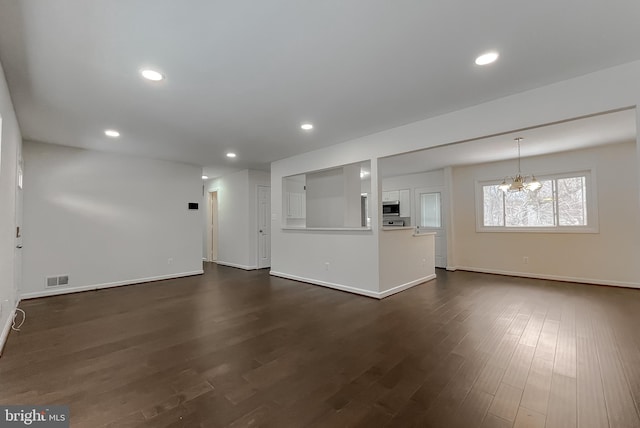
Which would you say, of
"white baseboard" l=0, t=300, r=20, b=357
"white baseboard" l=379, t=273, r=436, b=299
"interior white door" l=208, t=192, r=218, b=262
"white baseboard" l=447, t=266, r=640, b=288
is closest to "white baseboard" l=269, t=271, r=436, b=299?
"white baseboard" l=379, t=273, r=436, b=299

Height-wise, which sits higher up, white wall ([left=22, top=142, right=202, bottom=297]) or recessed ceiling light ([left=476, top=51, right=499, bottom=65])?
recessed ceiling light ([left=476, top=51, right=499, bottom=65])

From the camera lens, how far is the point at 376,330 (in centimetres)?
294

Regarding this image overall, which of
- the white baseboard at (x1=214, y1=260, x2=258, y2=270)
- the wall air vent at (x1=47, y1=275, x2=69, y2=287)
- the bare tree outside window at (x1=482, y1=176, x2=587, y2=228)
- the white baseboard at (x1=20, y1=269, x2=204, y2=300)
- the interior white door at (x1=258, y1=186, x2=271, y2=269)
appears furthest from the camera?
the interior white door at (x1=258, y1=186, x2=271, y2=269)

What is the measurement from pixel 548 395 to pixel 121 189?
658cm

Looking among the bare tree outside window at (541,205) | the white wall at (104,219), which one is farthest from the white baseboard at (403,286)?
the white wall at (104,219)

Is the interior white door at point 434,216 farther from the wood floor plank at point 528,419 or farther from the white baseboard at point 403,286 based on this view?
the wood floor plank at point 528,419

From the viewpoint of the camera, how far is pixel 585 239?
201 inches

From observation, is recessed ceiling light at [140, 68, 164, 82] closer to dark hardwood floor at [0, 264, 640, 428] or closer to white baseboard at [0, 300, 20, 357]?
dark hardwood floor at [0, 264, 640, 428]

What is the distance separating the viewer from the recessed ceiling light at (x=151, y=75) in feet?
7.79

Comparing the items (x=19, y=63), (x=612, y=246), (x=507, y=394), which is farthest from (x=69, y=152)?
(x=612, y=246)

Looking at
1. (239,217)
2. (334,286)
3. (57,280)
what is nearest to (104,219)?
(57,280)

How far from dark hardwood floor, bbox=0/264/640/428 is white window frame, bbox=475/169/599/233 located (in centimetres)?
154

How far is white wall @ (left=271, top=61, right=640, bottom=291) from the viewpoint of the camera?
2.44 meters

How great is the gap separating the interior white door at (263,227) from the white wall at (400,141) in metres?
1.10
